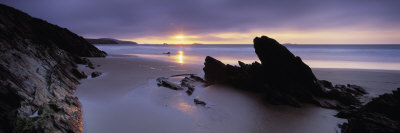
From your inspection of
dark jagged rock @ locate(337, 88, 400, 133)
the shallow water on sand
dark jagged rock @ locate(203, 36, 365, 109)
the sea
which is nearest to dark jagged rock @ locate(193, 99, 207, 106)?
the shallow water on sand

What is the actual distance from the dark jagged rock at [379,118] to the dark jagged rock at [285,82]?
6.71 ft

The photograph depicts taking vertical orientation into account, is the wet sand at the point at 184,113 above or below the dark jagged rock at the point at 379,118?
below

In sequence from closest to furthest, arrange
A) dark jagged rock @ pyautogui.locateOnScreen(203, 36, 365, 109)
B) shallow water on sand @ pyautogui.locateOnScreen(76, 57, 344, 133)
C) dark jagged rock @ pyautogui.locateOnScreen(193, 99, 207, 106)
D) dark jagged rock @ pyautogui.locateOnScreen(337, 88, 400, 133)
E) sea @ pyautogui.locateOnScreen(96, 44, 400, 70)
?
→ dark jagged rock @ pyautogui.locateOnScreen(337, 88, 400, 133) → shallow water on sand @ pyautogui.locateOnScreen(76, 57, 344, 133) → dark jagged rock @ pyautogui.locateOnScreen(193, 99, 207, 106) → dark jagged rock @ pyautogui.locateOnScreen(203, 36, 365, 109) → sea @ pyautogui.locateOnScreen(96, 44, 400, 70)

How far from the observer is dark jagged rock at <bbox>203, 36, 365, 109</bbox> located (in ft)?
31.6

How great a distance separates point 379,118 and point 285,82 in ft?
A: 17.4

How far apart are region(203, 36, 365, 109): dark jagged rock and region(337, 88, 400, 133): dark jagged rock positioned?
6.71ft

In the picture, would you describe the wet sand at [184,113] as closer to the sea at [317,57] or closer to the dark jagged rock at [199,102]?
the dark jagged rock at [199,102]

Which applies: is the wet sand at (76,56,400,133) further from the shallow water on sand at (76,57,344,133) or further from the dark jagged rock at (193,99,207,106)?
the dark jagged rock at (193,99,207,106)

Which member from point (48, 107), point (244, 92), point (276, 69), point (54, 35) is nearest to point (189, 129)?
point (48, 107)

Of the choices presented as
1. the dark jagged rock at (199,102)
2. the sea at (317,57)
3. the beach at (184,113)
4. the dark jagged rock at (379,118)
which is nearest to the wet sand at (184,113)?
the beach at (184,113)

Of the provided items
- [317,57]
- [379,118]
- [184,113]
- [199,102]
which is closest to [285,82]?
[379,118]

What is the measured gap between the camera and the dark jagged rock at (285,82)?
9633mm

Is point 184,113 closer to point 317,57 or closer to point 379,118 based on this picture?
point 379,118

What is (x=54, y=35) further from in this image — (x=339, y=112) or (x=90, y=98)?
(x=339, y=112)
